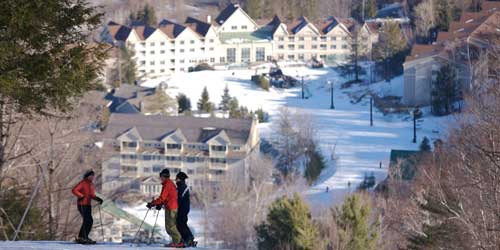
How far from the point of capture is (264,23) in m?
35.6

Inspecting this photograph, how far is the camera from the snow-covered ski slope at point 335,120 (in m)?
18.2

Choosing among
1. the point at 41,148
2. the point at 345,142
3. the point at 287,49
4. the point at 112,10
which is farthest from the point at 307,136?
the point at 112,10

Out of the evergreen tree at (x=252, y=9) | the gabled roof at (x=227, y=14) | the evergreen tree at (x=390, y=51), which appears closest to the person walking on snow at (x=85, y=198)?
the evergreen tree at (x=390, y=51)

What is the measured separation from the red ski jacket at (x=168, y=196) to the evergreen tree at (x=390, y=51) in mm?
21162

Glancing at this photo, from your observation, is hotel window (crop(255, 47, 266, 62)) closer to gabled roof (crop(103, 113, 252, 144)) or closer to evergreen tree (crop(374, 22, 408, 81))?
evergreen tree (crop(374, 22, 408, 81))

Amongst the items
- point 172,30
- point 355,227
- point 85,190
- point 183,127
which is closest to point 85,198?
point 85,190

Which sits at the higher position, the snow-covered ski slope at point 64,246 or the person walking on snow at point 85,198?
the person walking on snow at point 85,198

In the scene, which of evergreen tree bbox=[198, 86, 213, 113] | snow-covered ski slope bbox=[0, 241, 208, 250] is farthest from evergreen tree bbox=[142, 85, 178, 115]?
snow-covered ski slope bbox=[0, 241, 208, 250]

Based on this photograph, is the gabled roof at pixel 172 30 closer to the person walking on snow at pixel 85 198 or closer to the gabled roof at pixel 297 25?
the gabled roof at pixel 297 25

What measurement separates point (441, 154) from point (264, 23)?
964 inches

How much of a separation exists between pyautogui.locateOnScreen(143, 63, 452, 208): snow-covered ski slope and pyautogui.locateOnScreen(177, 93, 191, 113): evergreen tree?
0.23 m

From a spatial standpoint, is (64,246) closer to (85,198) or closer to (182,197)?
(85,198)

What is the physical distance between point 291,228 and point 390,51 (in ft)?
57.0

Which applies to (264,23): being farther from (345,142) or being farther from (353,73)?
(345,142)
